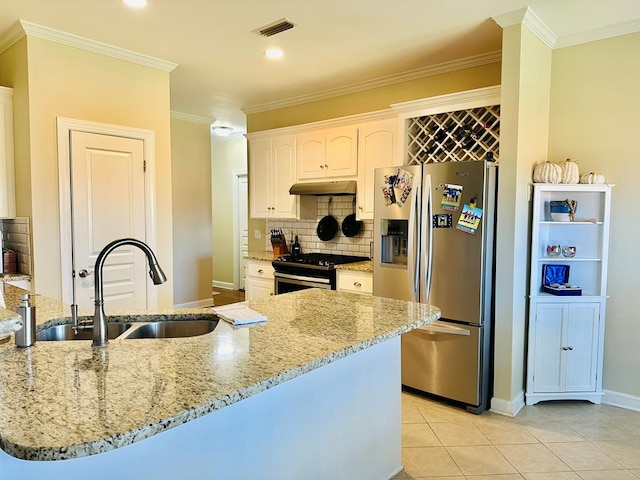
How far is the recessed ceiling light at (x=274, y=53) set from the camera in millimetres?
3486

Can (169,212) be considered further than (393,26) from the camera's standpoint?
Yes

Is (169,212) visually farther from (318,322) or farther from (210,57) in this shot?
(318,322)

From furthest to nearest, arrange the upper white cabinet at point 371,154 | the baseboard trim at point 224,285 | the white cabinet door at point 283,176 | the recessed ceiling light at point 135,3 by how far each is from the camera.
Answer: the baseboard trim at point 224,285
the white cabinet door at point 283,176
the upper white cabinet at point 371,154
the recessed ceiling light at point 135,3

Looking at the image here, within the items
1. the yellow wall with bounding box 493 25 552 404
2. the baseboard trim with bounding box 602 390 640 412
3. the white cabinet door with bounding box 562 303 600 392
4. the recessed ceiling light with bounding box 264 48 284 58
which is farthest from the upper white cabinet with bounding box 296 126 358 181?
the baseboard trim with bounding box 602 390 640 412

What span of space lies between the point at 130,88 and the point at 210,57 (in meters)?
0.70

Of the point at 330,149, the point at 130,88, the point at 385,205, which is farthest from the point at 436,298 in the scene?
the point at 130,88

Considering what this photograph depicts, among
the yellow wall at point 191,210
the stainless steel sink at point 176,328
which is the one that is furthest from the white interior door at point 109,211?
the yellow wall at point 191,210

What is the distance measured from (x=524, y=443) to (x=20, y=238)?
376 cm

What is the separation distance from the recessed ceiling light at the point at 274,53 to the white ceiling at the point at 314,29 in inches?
2.0

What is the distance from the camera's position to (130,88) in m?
3.60

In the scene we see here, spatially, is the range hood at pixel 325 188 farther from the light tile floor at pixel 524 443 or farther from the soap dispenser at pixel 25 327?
the soap dispenser at pixel 25 327

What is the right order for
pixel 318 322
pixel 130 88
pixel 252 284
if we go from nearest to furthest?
pixel 318 322 → pixel 130 88 → pixel 252 284

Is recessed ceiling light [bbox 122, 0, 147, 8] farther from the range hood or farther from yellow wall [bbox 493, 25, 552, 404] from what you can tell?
yellow wall [bbox 493, 25, 552, 404]

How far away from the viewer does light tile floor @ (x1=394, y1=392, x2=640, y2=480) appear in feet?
7.74
